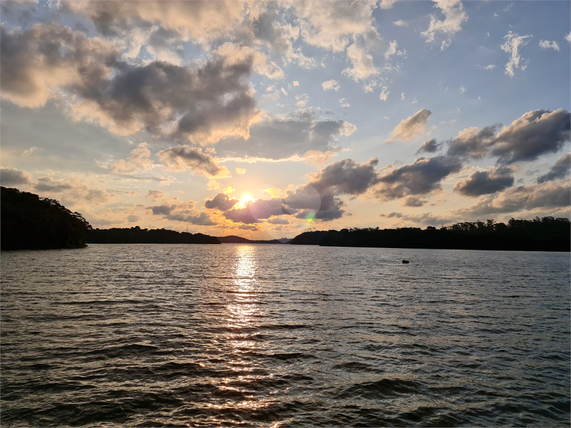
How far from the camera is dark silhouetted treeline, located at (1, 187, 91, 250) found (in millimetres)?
130000

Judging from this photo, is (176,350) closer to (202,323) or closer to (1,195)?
(202,323)

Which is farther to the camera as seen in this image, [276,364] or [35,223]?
[35,223]

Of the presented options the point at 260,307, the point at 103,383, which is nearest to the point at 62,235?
the point at 260,307

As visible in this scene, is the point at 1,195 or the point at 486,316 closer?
the point at 486,316

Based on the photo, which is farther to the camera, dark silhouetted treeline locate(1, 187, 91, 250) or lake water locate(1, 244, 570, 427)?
dark silhouetted treeline locate(1, 187, 91, 250)

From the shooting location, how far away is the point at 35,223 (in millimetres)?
139000

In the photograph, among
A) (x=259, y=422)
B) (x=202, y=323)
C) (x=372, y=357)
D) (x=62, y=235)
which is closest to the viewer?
(x=259, y=422)

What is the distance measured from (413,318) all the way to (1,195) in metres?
176

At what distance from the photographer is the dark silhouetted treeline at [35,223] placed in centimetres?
13000

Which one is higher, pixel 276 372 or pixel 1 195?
pixel 1 195

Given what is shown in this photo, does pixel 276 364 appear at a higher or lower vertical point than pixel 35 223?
lower

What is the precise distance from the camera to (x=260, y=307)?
33.5 m

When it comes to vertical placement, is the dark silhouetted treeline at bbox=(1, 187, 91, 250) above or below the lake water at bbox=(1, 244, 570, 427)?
above

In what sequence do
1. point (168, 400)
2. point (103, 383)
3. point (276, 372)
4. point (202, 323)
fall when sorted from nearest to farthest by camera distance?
point (168, 400), point (103, 383), point (276, 372), point (202, 323)
